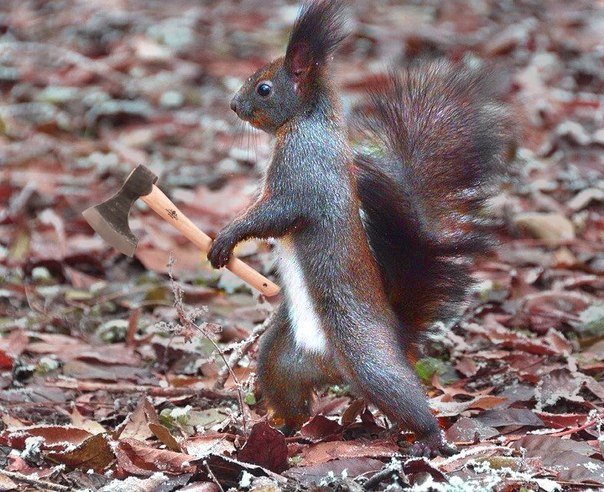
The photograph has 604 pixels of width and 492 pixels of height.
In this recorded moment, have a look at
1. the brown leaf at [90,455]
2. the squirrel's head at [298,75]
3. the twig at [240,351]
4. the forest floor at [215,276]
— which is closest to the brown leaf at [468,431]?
the forest floor at [215,276]

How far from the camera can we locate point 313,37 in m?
3.82

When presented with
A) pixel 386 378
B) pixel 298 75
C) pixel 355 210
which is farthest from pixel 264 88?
pixel 386 378

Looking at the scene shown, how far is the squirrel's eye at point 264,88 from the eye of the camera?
3871 mm

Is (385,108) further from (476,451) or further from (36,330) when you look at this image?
(36,330)

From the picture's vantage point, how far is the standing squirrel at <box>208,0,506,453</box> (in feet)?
11.6

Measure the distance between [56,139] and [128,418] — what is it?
460 cm

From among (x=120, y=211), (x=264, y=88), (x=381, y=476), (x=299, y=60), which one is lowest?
(x=381, y=476)

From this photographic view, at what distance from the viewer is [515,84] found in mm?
8391

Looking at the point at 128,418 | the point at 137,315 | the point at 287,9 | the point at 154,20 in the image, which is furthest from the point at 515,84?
the point at 128,418

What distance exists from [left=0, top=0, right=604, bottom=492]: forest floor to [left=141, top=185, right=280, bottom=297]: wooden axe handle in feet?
1.11

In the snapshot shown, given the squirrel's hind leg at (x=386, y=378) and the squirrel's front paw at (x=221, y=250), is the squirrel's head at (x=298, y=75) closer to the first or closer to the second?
the squirrel's front paw at (x=221, y=250)

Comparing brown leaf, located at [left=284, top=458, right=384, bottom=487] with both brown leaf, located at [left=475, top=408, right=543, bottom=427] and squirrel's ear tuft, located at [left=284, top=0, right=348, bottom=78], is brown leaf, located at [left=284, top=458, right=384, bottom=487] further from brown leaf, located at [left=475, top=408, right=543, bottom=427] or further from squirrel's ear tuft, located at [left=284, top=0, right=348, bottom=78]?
squirrel's ear tuft, located at [left=284, top=0, right=348, bottom=78]

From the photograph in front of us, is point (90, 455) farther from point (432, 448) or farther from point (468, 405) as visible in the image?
point (468, 405)

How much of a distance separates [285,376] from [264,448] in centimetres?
64
